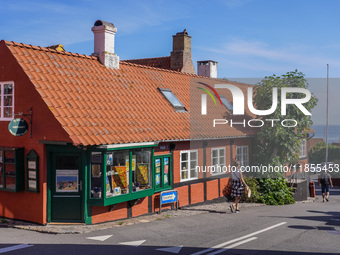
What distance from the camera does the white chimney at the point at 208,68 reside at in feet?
85.0

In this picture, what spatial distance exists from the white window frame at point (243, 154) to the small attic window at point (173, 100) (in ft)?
12.7

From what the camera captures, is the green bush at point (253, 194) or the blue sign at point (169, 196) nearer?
the blue sign at point (169, 196)

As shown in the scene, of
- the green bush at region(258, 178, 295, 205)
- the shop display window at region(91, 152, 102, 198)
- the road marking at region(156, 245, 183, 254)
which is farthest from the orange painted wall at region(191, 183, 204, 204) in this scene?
the road marking at region(156, 245, 183, 254)

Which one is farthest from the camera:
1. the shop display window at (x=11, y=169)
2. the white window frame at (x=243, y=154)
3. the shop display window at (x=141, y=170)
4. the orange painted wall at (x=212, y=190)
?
the white window frame at (x=243, y=154)

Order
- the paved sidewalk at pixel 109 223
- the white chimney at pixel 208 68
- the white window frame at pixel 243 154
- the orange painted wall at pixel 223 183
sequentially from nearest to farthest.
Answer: the paved sidewalk at pixel 109 223, the orange painted wall at pixel 223 183, the white window frame at pixel 243 154, the white chimney at pixel 208 68

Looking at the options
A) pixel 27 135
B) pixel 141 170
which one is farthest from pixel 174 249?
pixel 27 135

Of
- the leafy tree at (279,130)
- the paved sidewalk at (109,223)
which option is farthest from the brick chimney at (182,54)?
the paved sidewalk at (109,223)

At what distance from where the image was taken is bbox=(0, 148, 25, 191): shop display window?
1208cm

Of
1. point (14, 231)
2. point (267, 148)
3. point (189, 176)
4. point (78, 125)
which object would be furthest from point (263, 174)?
point (14, 231)

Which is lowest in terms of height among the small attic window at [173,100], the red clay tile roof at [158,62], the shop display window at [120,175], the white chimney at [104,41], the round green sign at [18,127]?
the shop display window at [120,175]

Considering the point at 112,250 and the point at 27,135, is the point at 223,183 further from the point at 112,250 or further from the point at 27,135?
the point at 112,250

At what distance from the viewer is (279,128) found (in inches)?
766

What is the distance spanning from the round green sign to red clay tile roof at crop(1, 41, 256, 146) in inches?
41.2

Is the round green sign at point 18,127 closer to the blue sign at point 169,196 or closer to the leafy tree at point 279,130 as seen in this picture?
the blue sign at point 169,196
